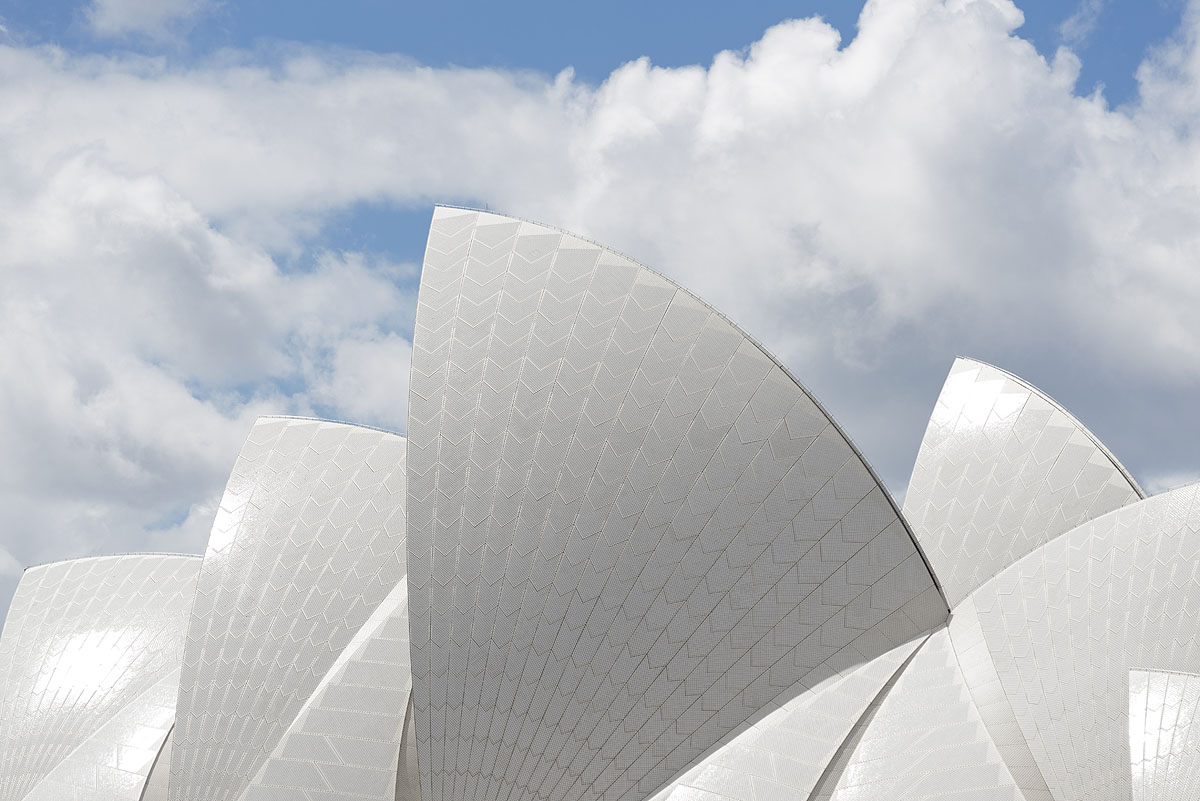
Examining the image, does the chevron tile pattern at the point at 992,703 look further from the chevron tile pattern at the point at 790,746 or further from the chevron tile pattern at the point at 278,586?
the chevron tile pattern at the point at 278,586

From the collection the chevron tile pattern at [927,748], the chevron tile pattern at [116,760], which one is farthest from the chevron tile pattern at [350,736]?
the chevron tile pattern at [927,748]

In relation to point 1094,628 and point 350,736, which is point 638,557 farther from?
point 1094,628

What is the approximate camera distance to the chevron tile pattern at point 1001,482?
2342 cm

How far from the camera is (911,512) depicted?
80.3 feet

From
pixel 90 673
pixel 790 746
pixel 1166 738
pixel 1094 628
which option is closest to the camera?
pixel 1166 738

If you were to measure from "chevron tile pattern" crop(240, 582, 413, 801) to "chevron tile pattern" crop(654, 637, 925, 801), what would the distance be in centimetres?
436

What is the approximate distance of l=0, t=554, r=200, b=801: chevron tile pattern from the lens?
19703mm

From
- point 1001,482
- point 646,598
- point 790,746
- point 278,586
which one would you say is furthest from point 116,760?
point 1001,482

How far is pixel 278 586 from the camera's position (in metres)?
19.4

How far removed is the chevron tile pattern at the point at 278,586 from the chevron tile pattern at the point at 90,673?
219 cm

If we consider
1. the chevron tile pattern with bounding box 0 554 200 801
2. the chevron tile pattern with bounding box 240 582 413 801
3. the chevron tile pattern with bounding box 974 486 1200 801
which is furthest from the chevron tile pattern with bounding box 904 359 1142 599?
the chevron tile pattern with bounding box 0 554 200 801

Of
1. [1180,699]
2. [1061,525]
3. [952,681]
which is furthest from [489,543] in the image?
[1061,525]

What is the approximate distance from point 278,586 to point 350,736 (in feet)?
12.5

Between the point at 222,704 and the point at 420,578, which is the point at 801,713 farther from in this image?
the point at 222,704
